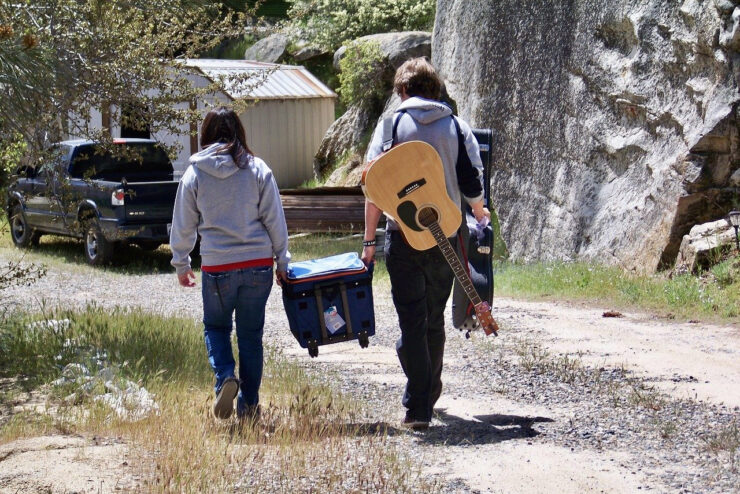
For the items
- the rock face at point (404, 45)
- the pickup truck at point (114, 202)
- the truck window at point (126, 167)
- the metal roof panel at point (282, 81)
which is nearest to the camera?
the pickup truck at point (114, 202)

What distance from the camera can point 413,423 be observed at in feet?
19.5

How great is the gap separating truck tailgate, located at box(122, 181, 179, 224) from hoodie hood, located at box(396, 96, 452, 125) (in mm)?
9091

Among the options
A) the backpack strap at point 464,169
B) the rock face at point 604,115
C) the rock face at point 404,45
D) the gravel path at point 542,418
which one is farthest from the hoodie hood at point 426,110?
the rock face at point 404,45

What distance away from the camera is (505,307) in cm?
1062

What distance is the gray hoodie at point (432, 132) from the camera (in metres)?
5.82

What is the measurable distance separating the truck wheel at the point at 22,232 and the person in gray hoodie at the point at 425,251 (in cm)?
1258

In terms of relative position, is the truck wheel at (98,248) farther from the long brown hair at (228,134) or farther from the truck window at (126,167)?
the long brown hair at (228,134)

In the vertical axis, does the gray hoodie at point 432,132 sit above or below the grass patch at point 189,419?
above

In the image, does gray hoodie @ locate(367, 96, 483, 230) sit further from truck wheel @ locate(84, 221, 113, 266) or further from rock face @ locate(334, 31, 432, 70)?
rock face @ locate(334, 31, 432, 70)

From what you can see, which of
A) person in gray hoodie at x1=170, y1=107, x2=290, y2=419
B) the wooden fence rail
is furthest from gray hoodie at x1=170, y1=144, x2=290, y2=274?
the wooden fence rail

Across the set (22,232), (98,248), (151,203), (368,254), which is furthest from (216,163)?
(22,232)

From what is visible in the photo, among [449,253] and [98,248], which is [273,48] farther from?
[449,253]

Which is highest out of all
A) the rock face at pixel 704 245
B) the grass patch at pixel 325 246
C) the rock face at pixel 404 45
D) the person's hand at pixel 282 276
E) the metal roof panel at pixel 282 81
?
the rock face at pixel 404 45

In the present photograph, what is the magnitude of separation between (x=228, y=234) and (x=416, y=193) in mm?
1056
